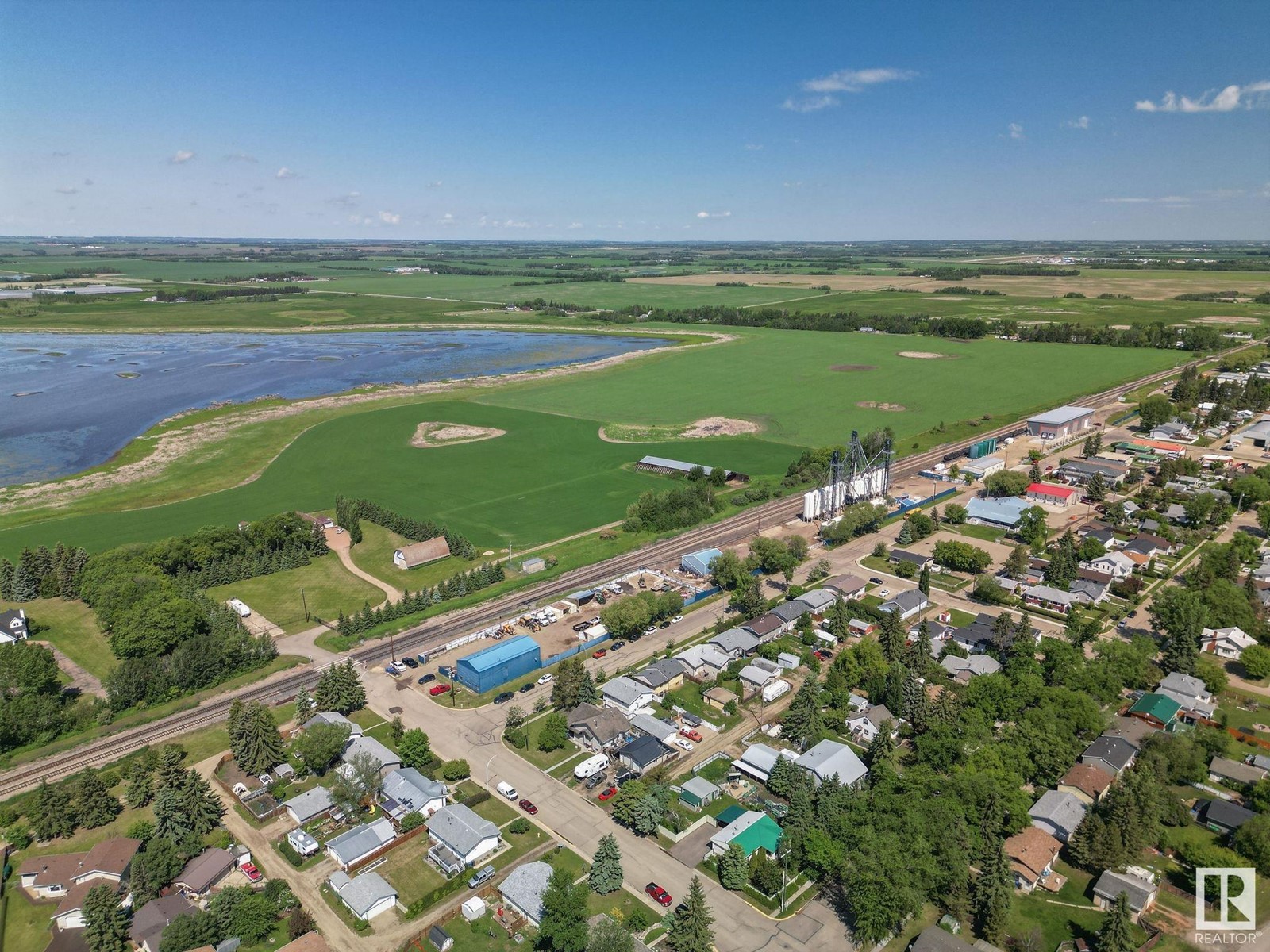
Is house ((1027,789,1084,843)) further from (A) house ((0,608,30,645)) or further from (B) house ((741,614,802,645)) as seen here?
(A) house ((0,608,30,645))

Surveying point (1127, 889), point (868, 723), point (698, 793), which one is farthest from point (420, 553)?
point (1127, 889)

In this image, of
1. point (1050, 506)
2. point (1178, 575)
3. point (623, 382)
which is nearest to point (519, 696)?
point (1178, 575)

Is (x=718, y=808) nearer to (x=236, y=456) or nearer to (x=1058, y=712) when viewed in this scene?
(x=1058, y=712)

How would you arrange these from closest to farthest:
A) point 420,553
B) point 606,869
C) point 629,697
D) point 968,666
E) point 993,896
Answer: point 993,896, point 606,869, point 629,697, point 968,666, point 420,553

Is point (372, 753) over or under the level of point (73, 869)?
over

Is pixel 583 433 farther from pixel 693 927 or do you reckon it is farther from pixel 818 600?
pixel 693 927

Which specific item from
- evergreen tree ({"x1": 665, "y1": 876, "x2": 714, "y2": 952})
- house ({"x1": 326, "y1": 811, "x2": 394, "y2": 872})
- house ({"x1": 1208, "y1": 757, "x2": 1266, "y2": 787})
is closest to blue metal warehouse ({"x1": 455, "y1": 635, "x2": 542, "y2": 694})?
house ({"x1": 326, "y1": 811, "x2": 394, "y2": 872})

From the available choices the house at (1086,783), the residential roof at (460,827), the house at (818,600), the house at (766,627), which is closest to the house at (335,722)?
the residential roof at (460,827)
